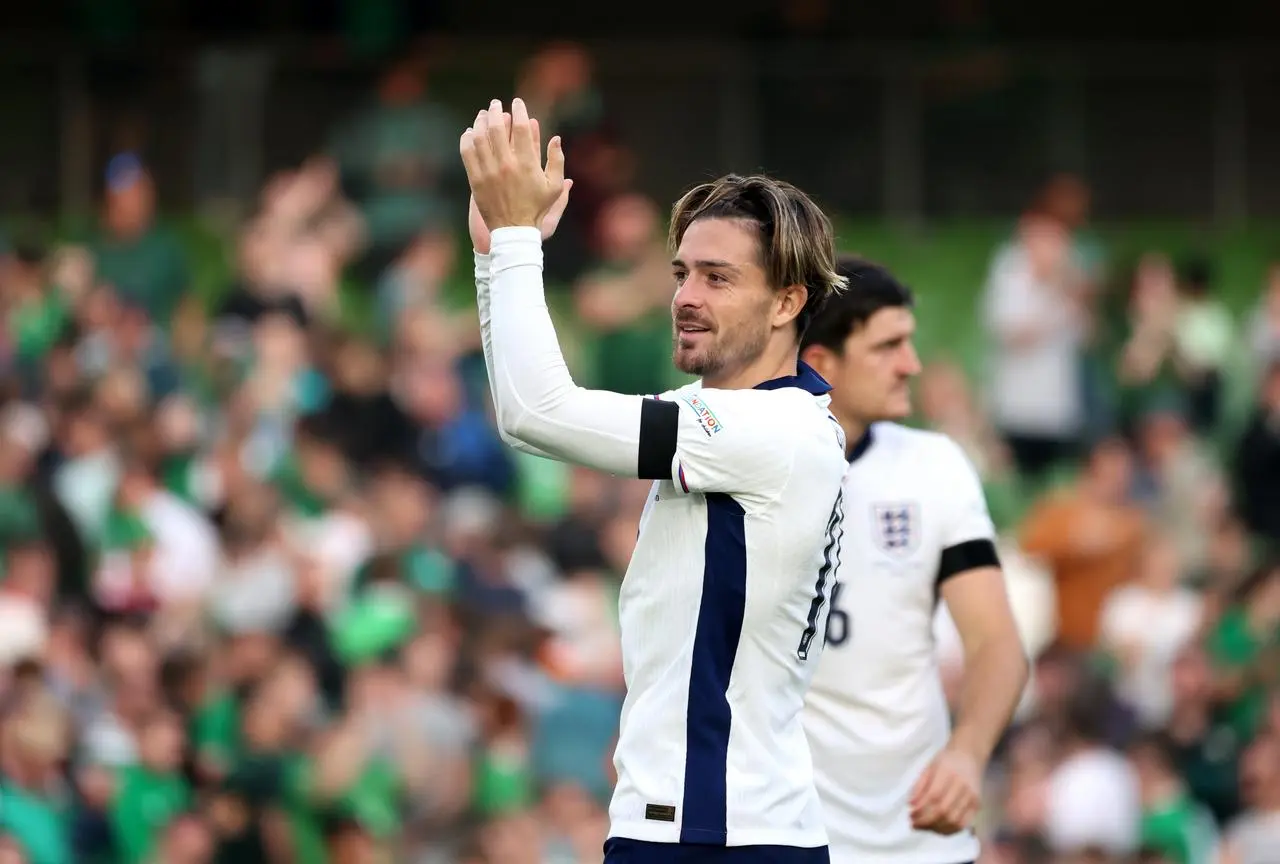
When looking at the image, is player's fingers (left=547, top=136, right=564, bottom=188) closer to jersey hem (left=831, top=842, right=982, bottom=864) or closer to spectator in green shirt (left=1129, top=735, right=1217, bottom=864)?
jersey hem (left=831, top=842, right=982, bottom=864)

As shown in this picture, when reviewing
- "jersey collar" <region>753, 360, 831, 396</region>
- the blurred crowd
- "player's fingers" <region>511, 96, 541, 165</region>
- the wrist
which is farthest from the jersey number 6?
the blurred crowd

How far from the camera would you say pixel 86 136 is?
46.9ft

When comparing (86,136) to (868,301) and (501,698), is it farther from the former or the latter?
(868,301)

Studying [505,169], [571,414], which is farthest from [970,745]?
[505,169]

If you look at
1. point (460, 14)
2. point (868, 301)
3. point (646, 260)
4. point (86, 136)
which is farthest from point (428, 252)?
point (868, 301)

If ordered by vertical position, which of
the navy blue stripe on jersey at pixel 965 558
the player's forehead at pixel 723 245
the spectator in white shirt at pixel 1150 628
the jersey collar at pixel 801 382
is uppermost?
the player's forehead at pixel 723 245

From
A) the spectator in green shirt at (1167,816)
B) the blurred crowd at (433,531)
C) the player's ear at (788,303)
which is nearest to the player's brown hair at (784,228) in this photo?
the player's ear at (788,303)

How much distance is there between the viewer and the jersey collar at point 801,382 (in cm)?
496

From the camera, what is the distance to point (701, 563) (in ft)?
15.7

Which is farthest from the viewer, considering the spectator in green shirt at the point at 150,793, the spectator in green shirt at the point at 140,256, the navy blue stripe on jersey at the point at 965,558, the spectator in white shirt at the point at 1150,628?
the spectator in green shirt at the point at 140,256

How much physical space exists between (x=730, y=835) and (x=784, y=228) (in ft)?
4.21

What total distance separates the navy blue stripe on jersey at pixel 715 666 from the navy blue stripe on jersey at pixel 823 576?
217 millimetres

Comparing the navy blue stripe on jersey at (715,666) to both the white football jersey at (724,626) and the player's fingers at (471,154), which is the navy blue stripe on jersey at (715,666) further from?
the player's fingers at (471,154)

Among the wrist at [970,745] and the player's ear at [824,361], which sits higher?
the player's ear at [824,361]
